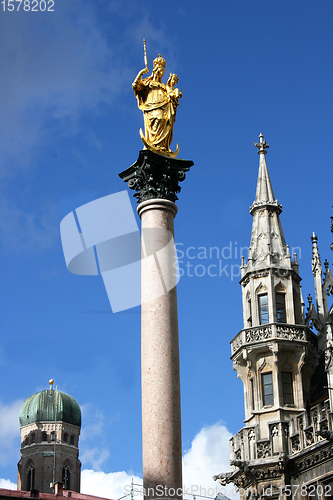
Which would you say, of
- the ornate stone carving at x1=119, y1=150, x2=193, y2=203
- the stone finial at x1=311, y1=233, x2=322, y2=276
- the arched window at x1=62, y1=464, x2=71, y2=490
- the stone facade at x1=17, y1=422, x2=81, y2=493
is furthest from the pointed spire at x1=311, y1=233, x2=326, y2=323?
the stone facade at x1=17, y1=422, x2=81, y2=493

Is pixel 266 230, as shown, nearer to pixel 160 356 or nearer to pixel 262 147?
pixel 262 147

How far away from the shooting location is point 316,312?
138 feet

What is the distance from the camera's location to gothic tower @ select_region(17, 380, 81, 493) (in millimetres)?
144250

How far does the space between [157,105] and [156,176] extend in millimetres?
2279

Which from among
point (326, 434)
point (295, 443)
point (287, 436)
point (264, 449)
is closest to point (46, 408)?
point (264, 449)

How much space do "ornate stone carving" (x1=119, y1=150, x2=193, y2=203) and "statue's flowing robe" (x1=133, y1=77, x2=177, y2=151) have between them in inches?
19.3

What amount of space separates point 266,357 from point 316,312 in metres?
5.60

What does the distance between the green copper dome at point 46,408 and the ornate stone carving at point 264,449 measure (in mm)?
114627

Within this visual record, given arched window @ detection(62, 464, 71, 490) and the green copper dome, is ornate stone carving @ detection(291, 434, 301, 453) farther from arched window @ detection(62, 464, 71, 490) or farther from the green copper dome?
the green copper dome

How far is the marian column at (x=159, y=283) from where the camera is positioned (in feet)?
66.1

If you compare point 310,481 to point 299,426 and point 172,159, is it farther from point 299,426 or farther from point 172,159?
point 172,159

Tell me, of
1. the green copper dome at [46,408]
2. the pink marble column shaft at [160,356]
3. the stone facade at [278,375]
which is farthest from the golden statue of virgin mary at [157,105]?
the green copper dome at [46,408]

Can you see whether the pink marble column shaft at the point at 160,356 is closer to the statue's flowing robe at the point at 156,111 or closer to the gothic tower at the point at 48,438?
the statue's flowing robe at the point at 156,111

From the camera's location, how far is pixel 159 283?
72.7 ft
